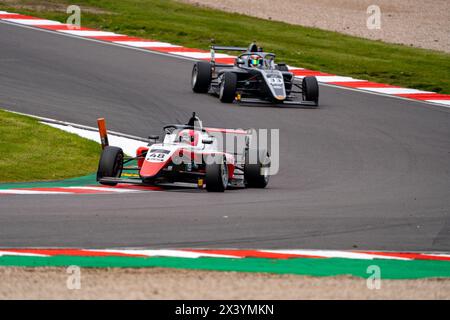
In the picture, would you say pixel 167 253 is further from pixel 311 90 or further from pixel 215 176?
pixel 311 90

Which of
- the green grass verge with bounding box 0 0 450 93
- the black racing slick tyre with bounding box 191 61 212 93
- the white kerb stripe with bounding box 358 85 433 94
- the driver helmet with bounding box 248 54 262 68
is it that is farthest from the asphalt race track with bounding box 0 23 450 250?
the green grass verge with bounding box 0 0 450 93

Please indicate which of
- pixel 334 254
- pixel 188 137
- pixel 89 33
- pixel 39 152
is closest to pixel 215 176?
pixel 188 137

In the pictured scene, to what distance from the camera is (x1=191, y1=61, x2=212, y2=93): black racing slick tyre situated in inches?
956

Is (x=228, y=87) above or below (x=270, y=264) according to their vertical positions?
above

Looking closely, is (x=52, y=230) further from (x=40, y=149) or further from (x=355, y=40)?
(x=355, y=40)

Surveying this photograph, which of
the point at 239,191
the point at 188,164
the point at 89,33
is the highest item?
→ the point at 89,33

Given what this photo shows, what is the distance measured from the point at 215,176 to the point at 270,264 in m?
4.41

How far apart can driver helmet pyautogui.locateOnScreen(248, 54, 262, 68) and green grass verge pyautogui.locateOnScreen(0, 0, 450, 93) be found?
4149 mm

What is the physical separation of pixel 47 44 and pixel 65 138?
29.7 feet

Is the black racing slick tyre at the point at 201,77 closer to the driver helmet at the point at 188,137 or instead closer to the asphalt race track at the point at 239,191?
the asphalt race track at the point at 239,191

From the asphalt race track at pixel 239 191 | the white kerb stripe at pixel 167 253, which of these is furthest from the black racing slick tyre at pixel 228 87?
the white kerb stripe at pixel 167 253

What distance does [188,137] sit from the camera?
16469 millimetres

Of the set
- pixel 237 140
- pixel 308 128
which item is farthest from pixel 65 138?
pixel 308 128

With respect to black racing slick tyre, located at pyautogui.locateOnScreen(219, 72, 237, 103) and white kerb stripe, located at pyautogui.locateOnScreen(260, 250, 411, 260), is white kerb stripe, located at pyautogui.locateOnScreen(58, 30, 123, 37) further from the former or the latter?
white kerb stripe, located at pyautogui.locateOnScreen(260, 250, 411, 260)
